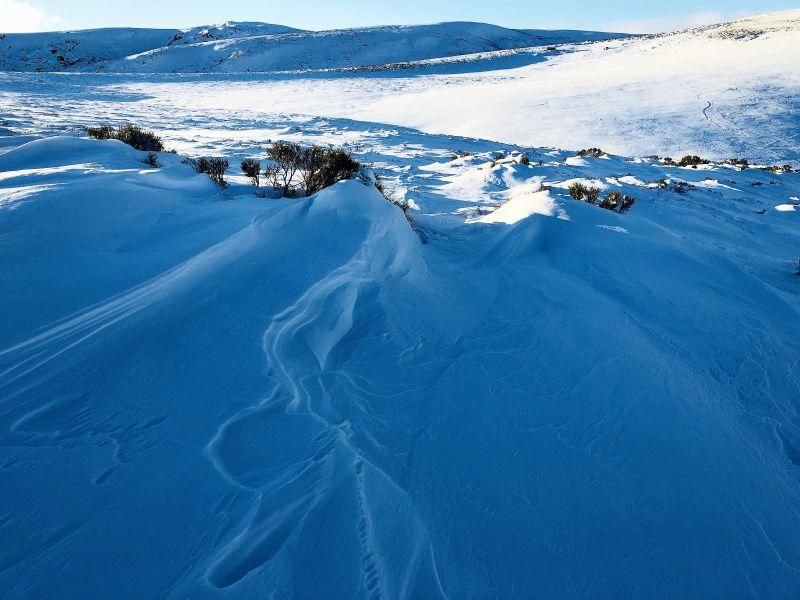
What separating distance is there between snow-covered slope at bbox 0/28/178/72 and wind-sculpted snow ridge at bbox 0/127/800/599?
45.7 meters

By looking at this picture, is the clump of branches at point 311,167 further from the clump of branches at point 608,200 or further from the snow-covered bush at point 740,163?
the snow-covered bush at point 740,163

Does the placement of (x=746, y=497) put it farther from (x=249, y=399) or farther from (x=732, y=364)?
(x=249, y=399)

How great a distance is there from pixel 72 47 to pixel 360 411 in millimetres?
55778

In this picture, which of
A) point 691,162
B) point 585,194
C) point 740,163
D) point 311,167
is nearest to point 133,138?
point 311,167

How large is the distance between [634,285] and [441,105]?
1726cm

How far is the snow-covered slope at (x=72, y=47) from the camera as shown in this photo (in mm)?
36281

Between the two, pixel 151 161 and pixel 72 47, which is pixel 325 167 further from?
pixel 72 47

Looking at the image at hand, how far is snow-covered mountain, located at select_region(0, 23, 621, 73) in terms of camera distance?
121 ft

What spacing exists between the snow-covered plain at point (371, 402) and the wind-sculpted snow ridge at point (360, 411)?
1cm

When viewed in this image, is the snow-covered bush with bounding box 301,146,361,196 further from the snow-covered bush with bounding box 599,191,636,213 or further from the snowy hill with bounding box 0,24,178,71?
the snowy hill with bounding box 0,24,178,71

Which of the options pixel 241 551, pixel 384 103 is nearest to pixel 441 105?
pixel 384 103

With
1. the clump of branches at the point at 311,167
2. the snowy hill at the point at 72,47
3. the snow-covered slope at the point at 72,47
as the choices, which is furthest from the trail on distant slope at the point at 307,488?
the snowy hill at the point at 72,47

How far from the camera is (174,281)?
2289mm

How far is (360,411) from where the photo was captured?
1.88 m
